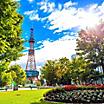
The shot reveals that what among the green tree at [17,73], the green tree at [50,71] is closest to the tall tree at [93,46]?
the green tree at [17,73]

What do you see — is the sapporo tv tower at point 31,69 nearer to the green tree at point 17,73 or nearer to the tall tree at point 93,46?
the green tree at point 17,73

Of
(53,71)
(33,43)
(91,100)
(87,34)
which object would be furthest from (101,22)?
(33,43)

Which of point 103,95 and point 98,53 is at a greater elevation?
point 98,53

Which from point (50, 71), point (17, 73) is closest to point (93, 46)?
point (17, 73)

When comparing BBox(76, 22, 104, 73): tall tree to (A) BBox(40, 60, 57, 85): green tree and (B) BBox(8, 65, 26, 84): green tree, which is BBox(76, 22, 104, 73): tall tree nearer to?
(B) BBox(8, 65, 26, 84): green tree

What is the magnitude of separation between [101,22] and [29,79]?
10434cm

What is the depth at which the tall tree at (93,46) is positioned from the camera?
36812 mm

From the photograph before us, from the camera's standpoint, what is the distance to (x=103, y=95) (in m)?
18.6

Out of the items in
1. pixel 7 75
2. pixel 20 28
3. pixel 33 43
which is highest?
pixel 33 43

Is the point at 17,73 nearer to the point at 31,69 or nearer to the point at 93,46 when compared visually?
the point at 93,46

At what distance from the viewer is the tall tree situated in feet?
121

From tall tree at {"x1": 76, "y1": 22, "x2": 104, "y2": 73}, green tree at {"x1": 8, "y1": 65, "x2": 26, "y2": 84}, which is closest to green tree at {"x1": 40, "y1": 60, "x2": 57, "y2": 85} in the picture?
green tree at {"x1": 8, "y1": 65, "x2": 26, "y2": 84}

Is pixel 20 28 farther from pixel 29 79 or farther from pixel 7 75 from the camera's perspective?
pixel 29 79

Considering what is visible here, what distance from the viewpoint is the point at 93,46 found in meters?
36.7
